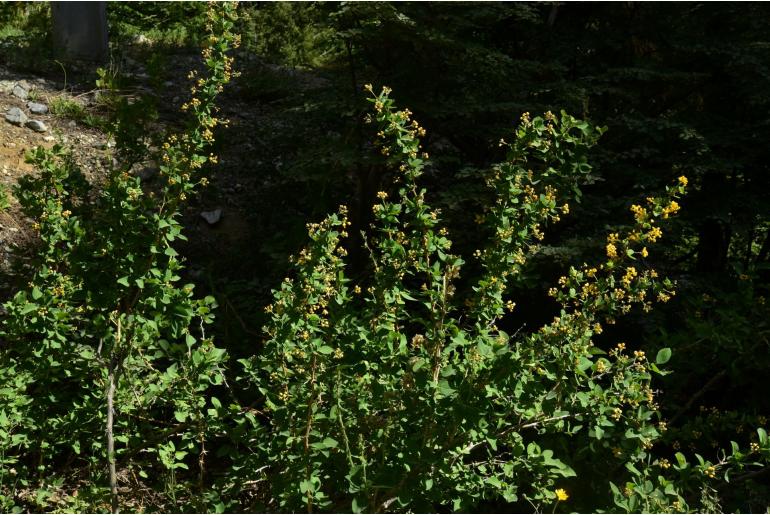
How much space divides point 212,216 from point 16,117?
1725mm

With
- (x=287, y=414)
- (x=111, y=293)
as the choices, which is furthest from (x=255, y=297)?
(x=287, y=414)

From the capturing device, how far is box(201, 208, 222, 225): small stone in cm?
620

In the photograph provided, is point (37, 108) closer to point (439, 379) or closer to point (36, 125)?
point (36, 125)

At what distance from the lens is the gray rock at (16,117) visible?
639 centimetres

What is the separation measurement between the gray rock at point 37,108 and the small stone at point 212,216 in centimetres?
165

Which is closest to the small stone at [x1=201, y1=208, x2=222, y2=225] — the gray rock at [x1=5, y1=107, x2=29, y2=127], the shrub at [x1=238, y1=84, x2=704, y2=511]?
the gray rock at [x1=5, y1=107, x2=29, y2=127]

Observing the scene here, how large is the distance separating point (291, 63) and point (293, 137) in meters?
3.52

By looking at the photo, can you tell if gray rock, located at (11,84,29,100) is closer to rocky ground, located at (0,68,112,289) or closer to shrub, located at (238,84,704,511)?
rocky ground, located at (0,68,112,289)

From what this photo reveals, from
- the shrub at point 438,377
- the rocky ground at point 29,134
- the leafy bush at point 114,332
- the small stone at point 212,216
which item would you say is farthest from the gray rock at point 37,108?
the shrub at point 438,377

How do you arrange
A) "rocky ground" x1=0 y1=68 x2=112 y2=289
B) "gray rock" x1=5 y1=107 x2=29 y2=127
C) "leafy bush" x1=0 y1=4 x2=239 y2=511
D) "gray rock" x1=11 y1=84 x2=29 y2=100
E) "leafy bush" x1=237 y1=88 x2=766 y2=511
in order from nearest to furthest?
"leafy bush" x1=237 y1=88 x2=766 y2=511
"leafy bush" x1=0 y1=4 x2=239 y2=511
"rocky ground" x1=0 y1=68 x2=112 y2=289
"gray rock" x1=5 y1=107 x2=29 y2=127
"gray rock" x1=11 y1=84 x2=29 y2=100

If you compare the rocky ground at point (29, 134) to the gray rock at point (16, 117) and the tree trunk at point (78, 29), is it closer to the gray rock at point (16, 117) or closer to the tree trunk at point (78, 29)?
the gray rock at point (16, 117)

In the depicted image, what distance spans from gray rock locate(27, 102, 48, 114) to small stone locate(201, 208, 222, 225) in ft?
5.41

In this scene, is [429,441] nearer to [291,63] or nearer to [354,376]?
[354,376]

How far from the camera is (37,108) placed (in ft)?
21.8
